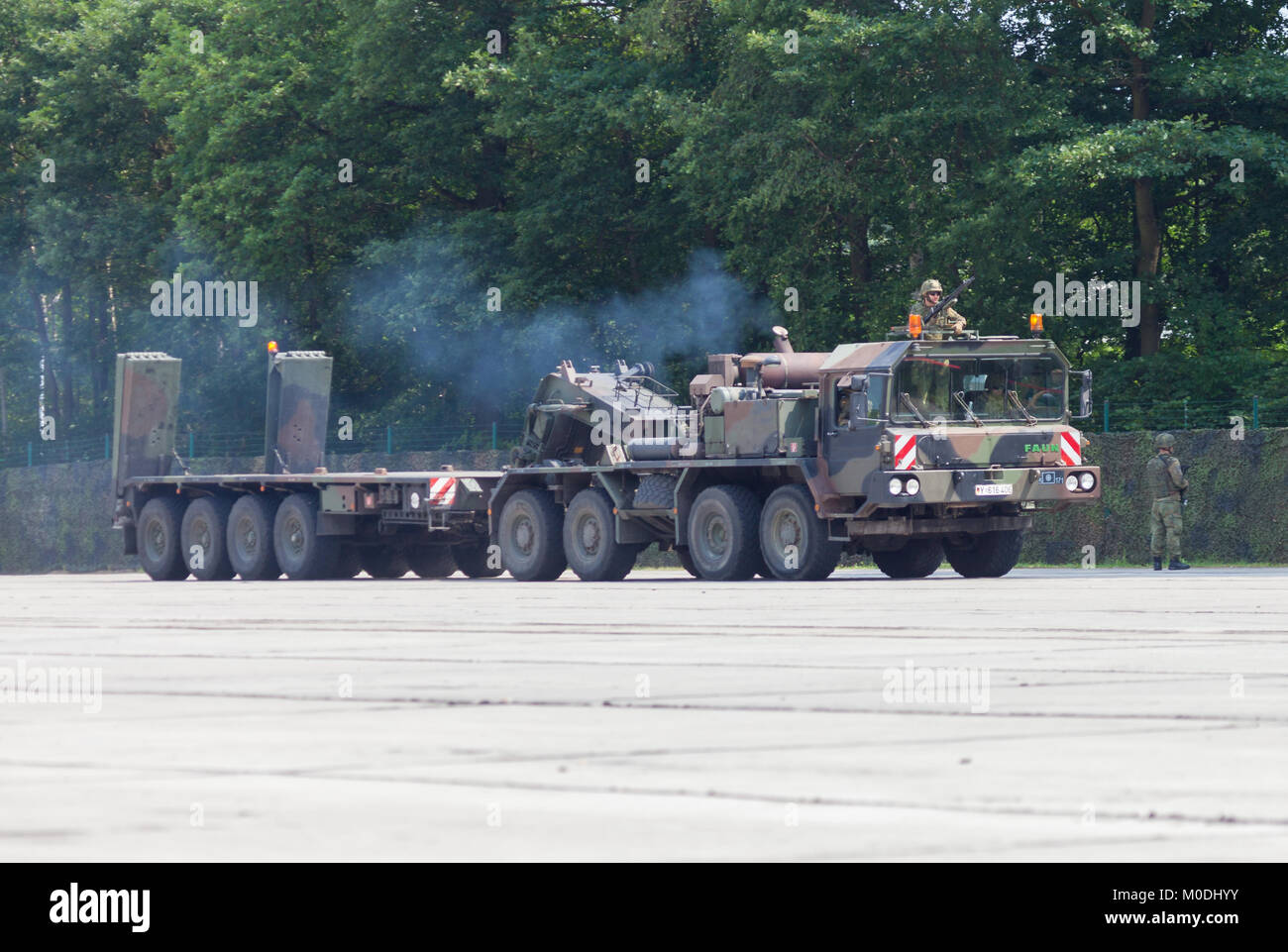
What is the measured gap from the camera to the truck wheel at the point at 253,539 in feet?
101

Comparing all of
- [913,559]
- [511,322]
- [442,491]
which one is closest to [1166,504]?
[913,559]

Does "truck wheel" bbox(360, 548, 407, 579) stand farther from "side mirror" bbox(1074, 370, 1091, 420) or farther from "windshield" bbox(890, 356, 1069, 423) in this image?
"side mirror" bbox(1074, 370, 1091, 420)

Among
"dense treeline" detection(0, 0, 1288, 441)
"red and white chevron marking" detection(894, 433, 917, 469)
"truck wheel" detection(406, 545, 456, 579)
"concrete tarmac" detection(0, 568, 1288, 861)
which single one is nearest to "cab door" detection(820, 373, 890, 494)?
"red and white chevron marking" detection(894, 433, 917, 469)

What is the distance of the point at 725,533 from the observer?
25.6 metres

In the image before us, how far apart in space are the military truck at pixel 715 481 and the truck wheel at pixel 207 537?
0.03 m

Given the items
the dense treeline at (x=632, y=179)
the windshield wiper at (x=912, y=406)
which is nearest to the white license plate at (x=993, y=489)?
the windshield wiper at (x=912, y=406)

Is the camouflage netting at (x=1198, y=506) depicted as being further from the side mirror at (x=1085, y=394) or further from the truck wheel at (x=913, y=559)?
the side mirror at (x=1085, y=394)

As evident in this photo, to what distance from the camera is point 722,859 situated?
5.45 m

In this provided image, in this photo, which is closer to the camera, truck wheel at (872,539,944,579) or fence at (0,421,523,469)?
truck wheel at (872,539,944,579)

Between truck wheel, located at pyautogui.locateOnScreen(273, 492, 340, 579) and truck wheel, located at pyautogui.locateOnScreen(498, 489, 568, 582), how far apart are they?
2.65 meters

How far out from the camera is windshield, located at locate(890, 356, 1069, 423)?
81.1ft

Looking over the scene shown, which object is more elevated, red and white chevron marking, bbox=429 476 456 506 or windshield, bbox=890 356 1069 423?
windshield, bbox=890 356 1069 423
